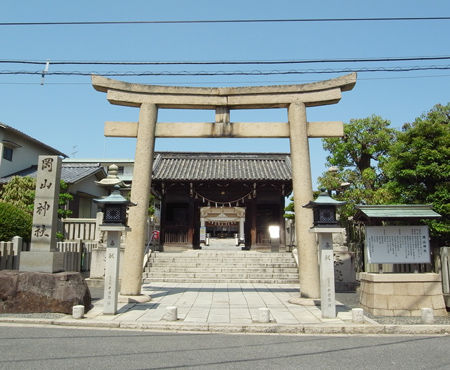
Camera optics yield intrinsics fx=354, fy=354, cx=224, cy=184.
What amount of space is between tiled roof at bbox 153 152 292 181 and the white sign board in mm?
12845

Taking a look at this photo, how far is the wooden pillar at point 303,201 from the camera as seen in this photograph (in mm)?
10125

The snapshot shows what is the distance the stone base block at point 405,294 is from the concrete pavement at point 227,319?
2.70ft

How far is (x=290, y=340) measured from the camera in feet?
21.8

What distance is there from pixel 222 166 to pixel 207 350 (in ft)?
68.8

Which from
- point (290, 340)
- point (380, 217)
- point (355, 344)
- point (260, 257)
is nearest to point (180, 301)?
point (290, 340)

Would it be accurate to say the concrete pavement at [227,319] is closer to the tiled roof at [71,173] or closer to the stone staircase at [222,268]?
the stone staircase at [222,268]

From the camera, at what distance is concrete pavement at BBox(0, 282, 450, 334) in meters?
7.34

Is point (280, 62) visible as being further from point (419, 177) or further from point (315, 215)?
point (419, 177)

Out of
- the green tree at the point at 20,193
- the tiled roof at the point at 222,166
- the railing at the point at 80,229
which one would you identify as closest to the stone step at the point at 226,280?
the railing at the point at 80,229

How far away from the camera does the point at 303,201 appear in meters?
10.4

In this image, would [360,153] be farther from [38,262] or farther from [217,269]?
[38,262]

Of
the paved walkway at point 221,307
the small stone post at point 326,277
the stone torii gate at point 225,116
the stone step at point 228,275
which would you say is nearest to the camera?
the paved walkway at point 221,307

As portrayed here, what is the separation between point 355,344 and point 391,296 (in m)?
3.15

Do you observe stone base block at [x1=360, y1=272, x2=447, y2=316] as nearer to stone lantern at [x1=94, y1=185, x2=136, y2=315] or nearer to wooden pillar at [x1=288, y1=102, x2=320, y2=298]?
wooden pillar at [x1=288, y1=102, x2=320, y2=298]
